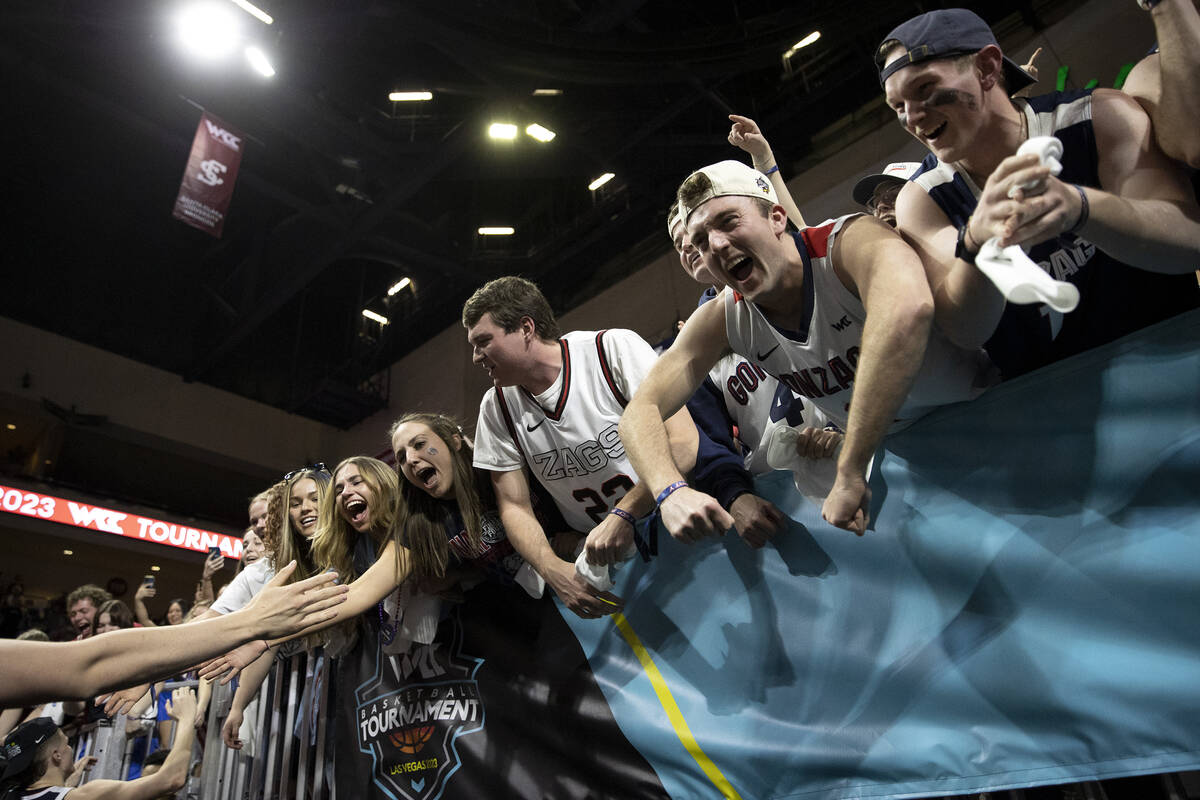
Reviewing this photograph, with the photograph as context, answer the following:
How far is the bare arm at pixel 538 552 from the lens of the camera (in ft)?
7.47

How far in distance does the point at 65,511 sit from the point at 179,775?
12.2 m

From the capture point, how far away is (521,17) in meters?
9.31

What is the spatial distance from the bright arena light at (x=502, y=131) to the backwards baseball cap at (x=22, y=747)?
8.75m

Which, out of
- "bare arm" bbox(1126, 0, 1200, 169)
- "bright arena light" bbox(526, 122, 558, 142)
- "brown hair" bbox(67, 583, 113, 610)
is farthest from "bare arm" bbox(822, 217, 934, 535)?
"bright arena light" bbox(526, 122, 558, 142)

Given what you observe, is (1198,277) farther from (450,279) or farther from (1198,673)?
(450,279)

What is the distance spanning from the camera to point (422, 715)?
8.94 feet

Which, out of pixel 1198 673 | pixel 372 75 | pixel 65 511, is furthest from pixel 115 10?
pixel 1198 673

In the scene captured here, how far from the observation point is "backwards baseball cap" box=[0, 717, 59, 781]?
2836mm

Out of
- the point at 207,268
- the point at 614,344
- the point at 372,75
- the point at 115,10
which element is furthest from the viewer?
the point at 207,268

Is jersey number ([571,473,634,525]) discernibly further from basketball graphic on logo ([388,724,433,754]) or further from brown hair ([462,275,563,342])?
basketball graphic on logo ([388,724,433,754])

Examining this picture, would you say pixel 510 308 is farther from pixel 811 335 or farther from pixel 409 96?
pixel 409 96

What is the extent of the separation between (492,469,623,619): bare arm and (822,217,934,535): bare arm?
2.92 feet

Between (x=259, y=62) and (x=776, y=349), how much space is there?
9.40m

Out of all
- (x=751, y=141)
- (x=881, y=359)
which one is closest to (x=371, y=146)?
(x=751, y=141)
